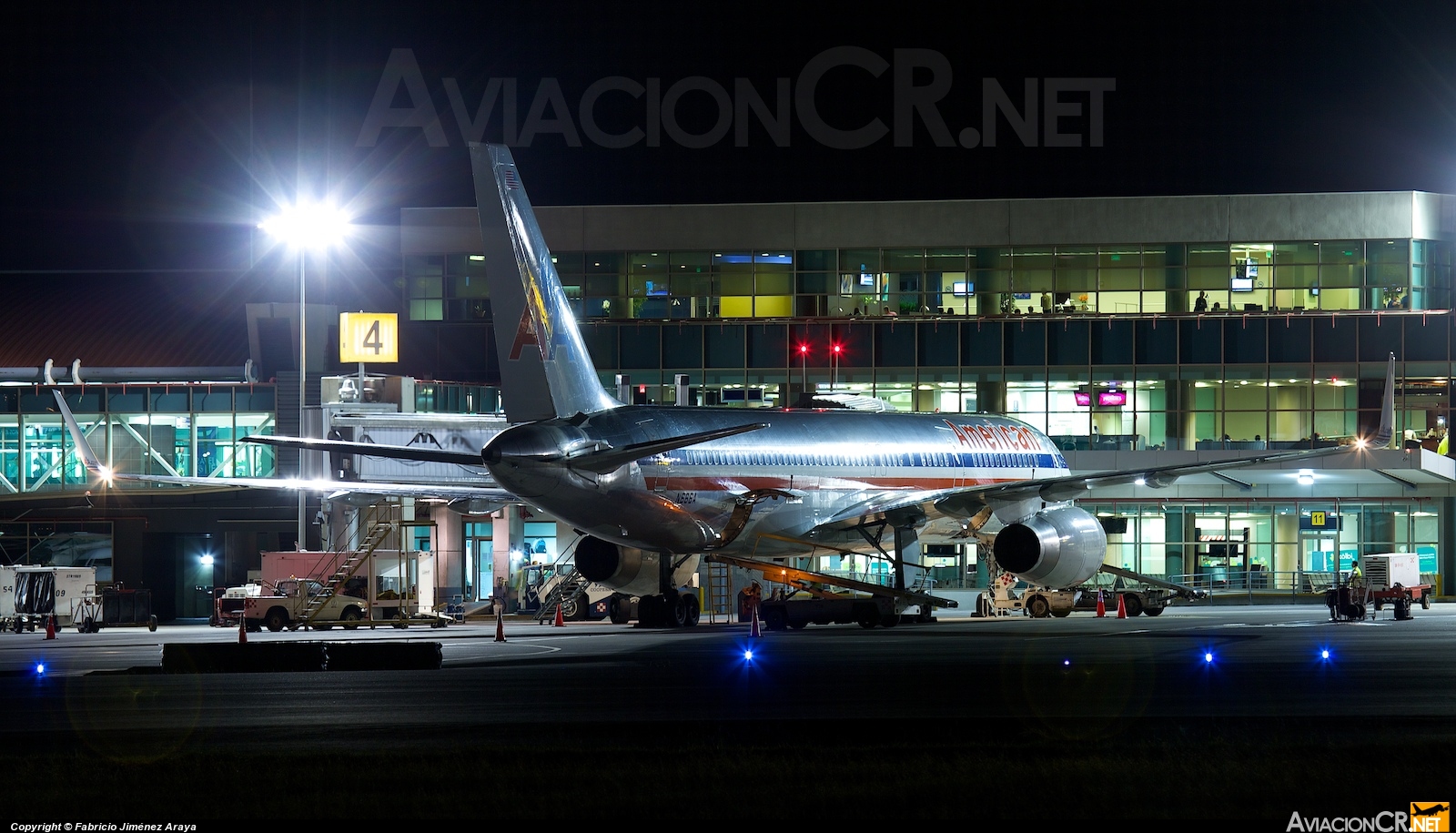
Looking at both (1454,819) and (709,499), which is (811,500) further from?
(1454,819)

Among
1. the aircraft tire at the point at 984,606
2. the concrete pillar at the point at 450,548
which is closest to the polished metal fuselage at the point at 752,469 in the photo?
the aircraft tire at the point at 984,606

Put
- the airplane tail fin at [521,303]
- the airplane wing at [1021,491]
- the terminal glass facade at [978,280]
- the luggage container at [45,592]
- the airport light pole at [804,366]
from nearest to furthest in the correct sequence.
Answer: the airplane tail fin at [521,303] → the airplane wing at [1021,491] → the luggage container at [45,592] → the terminal glass facade at [978,280] → the airport light pole at [804,366]

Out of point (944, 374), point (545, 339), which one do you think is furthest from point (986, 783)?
point (944, 374)

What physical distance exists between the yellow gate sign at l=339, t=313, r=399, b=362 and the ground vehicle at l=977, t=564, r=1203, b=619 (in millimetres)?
24777

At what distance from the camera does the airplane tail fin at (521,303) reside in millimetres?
31531

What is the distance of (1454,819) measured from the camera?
11594 mm

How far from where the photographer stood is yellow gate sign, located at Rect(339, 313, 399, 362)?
62344mm

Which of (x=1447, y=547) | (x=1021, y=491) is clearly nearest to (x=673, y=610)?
(x=1021, y=491)

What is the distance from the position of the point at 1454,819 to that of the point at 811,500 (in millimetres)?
27109

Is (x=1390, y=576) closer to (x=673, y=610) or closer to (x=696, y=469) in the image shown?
(x=673, y=610)

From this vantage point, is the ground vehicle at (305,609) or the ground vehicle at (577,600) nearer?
the ground vehicle at (305,609)

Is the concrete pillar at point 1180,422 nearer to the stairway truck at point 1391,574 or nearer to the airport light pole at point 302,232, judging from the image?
the stairway truck at point 1391,574

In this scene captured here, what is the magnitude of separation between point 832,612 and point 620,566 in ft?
15.7

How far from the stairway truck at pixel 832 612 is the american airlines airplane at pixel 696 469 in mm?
1573
